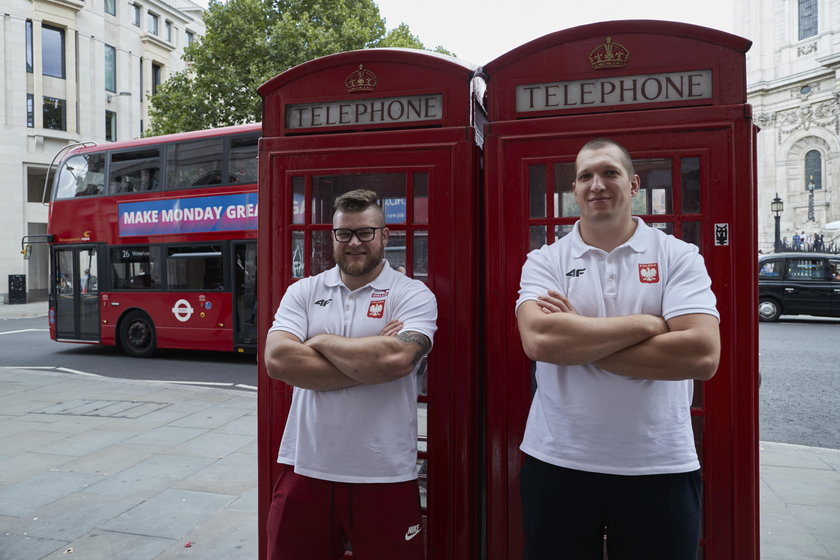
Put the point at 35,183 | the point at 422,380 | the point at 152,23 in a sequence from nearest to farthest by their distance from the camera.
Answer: the point at 422,380 → the point at 35,183 → the point at 152,23

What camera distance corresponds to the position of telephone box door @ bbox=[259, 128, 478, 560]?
2.36m

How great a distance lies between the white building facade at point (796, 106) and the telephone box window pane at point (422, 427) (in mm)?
43001

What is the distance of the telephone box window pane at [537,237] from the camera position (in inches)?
90.2

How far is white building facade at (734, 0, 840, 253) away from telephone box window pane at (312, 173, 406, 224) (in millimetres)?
43090

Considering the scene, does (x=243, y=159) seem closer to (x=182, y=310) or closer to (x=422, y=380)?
(x=182, y=310)

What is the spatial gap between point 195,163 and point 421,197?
354 inches

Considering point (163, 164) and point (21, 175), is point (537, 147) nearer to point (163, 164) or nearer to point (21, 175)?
point (163, 164)

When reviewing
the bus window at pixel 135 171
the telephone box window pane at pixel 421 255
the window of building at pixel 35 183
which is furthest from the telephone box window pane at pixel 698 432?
the window of building at pixel 35 183

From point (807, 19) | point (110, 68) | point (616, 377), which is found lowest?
point (616, 377)

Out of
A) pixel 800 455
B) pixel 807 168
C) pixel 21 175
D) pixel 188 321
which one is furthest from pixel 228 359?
pixel 807 168

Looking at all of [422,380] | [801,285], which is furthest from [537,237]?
[801,285]

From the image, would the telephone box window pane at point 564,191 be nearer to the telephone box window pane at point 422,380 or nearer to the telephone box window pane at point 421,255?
the telephone box window pane at point 421,255

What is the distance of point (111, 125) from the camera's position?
30.7 metres

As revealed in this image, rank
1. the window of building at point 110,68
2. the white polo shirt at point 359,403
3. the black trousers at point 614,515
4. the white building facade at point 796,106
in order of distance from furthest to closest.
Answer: the white building facade at point 796,106
the window of building at point 110,68
the white polo shirt at point 359,403
the black trousers at point 614,515
